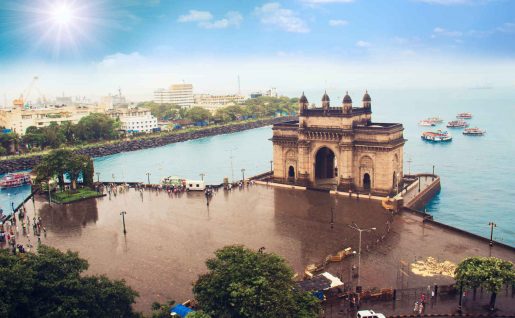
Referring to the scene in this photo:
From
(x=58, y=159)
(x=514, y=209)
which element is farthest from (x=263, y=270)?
(x=514, y=209)

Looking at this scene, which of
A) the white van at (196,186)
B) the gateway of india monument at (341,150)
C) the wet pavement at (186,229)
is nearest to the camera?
the wet pavement at (186,229)

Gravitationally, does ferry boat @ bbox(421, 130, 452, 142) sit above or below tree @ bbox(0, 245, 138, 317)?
below

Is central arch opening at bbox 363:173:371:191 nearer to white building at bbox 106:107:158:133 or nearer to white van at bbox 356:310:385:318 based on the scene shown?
white van at bbox 356:310:385:318

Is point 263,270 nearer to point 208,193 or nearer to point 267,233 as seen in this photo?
point 267,233

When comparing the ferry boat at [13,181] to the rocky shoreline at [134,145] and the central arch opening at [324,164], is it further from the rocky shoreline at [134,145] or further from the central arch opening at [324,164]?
the central arch opening at [324,164]

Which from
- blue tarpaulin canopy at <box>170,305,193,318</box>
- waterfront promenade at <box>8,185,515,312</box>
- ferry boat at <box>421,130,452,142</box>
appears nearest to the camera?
blue tarpaulin canopy at <box>170,305,193,318</box>

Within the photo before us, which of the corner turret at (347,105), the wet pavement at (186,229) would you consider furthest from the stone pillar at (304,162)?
the corner turret at (347,105)

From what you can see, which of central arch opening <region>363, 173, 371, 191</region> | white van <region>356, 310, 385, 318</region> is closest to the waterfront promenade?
central arch opening <region>363, 173, 371, 191</region>
